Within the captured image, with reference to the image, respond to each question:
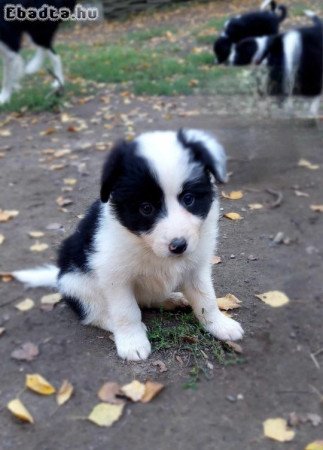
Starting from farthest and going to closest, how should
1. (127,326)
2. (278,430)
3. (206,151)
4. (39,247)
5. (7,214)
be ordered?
(7,214), (39,247), (127,326), (206,151), (278,430)

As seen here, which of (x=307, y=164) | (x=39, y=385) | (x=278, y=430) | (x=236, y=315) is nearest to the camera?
(x=278, y=430)

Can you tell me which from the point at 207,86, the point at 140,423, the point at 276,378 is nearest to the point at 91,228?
the point at 140,423

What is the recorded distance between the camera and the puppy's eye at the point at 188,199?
7.66 feet

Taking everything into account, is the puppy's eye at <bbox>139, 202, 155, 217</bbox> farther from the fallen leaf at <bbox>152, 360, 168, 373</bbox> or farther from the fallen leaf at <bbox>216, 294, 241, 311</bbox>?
the fallen leaf at <bbox>216, 294, 241, 311</bbox>

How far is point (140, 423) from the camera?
2393 mm

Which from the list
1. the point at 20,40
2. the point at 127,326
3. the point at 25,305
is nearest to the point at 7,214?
the point at 25,305

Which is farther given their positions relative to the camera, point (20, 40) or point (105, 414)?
point (20, 40)

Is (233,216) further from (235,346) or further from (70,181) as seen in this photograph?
(70,181)

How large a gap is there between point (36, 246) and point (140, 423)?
2.01m

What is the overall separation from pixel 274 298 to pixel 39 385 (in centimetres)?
144

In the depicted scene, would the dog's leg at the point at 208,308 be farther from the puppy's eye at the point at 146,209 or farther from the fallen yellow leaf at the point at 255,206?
the fallen yellow leaf at the point at 255,206

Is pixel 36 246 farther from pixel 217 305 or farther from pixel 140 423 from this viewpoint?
pixel 140 423

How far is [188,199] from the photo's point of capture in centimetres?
236

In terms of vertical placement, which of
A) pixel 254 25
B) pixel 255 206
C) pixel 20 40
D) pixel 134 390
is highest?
pixel 20 40
